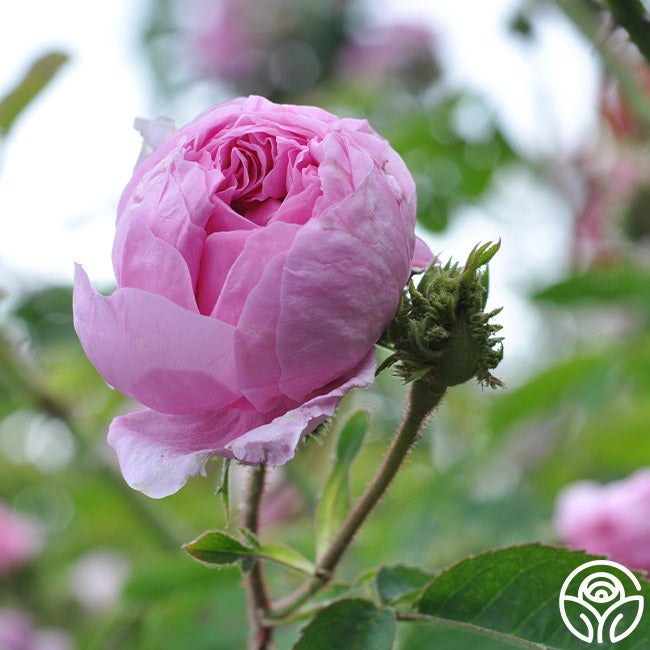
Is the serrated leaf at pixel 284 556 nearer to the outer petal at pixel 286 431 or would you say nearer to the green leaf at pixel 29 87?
the outer petal at pixel 286 431

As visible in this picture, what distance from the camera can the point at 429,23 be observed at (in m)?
3.51

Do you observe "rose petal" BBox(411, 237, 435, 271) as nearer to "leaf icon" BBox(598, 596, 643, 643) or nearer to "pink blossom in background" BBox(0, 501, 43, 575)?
"leaf icon" BBox(598, 596, 643, 643)

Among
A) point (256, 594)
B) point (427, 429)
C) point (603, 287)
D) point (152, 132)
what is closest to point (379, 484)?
point (427, 429)

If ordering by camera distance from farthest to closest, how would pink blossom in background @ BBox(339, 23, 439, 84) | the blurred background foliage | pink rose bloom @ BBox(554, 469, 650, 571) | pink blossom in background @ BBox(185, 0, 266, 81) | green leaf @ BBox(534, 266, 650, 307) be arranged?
pink blossom in background @ BBox(185, 0, 266, 81), pink blossom in background @ BBox(339, 23, 439, 84), green leaf @ BBox(534, 266, 650, 307), the blurred background foliage, pink rose bloom @ BBox(554, 469, 650, 571)

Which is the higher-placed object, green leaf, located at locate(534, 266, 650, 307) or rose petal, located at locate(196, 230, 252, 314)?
rose petal, located at locate(196, 230, 252, 314)

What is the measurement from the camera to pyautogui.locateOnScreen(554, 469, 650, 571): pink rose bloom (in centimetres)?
95

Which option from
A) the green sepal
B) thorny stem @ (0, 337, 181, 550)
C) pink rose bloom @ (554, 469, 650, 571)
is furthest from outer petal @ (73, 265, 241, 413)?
thorny stem @ (0, 337, 181, 550)

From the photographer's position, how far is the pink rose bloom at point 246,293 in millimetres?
549

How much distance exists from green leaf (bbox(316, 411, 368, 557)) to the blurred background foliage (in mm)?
37

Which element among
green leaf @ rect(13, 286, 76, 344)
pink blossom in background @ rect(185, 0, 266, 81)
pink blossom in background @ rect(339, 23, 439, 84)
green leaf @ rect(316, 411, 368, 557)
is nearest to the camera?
green leaf @ rect(316, 411, 368, 557)

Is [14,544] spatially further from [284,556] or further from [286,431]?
[286,431]

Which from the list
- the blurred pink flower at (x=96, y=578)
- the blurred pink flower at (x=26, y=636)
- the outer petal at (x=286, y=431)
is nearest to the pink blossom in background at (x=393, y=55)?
the blurred pink flower at (x=96, y=578)

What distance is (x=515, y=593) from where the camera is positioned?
630mm

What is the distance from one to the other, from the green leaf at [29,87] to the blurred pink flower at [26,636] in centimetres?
154
